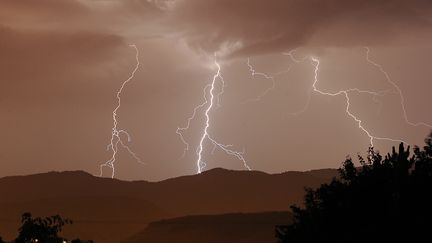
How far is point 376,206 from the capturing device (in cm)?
1427

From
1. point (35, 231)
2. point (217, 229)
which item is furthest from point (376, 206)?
point (217, 229)

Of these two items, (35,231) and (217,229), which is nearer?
(35,231)

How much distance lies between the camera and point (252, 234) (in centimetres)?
11550

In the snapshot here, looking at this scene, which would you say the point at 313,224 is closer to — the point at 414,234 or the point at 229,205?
the point at 414,234

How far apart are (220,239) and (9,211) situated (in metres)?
93.8

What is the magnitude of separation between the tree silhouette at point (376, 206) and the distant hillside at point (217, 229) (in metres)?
89.0

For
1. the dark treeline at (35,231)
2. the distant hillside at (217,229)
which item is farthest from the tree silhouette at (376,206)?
the distant hillside at (217,229)

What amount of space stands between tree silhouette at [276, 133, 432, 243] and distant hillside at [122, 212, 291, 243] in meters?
89.0

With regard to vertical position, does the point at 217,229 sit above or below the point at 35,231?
above

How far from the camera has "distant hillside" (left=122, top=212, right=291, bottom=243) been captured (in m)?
115

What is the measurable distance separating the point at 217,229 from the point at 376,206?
11300cm

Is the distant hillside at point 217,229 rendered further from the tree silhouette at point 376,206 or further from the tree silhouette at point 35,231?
the tree silhouette at point 35,231

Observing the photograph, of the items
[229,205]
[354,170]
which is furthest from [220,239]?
[354,170]

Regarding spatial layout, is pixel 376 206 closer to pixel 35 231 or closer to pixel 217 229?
pixel 35 231
